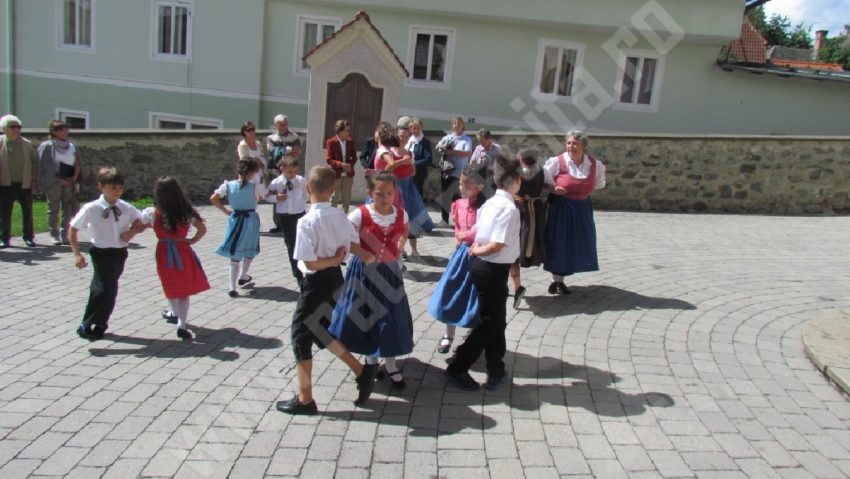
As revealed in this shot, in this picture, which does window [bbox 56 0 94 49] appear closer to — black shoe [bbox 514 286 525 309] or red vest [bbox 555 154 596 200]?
red vest [bbox 555 154 596 200]

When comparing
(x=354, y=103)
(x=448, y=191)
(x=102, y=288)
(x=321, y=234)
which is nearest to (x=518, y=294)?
(x=321, y=234)

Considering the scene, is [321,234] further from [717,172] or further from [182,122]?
[182,122]

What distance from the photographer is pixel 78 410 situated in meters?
4.72

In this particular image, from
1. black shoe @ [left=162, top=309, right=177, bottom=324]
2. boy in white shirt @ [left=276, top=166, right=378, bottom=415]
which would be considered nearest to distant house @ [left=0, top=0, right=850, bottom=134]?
black shoe @ [left=162, top=309, right=177, bottom=324]

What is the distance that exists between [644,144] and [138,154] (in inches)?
377

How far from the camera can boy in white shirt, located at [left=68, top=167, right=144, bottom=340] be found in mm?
5992

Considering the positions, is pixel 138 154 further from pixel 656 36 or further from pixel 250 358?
pixel 656 36

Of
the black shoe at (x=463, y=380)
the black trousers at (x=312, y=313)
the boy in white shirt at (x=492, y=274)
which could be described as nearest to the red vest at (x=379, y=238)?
the black trousers at (x=312, y=313)

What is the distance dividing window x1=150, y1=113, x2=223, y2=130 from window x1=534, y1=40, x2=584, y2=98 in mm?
8351

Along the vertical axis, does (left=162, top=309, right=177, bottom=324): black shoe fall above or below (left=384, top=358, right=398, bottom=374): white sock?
below

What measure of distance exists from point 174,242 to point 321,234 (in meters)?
2.09

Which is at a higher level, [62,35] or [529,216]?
[62,35]

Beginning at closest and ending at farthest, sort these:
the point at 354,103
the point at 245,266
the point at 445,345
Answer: the point at 445,345
the point at 245,266
the point at 354,103

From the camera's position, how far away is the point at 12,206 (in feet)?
30.9
